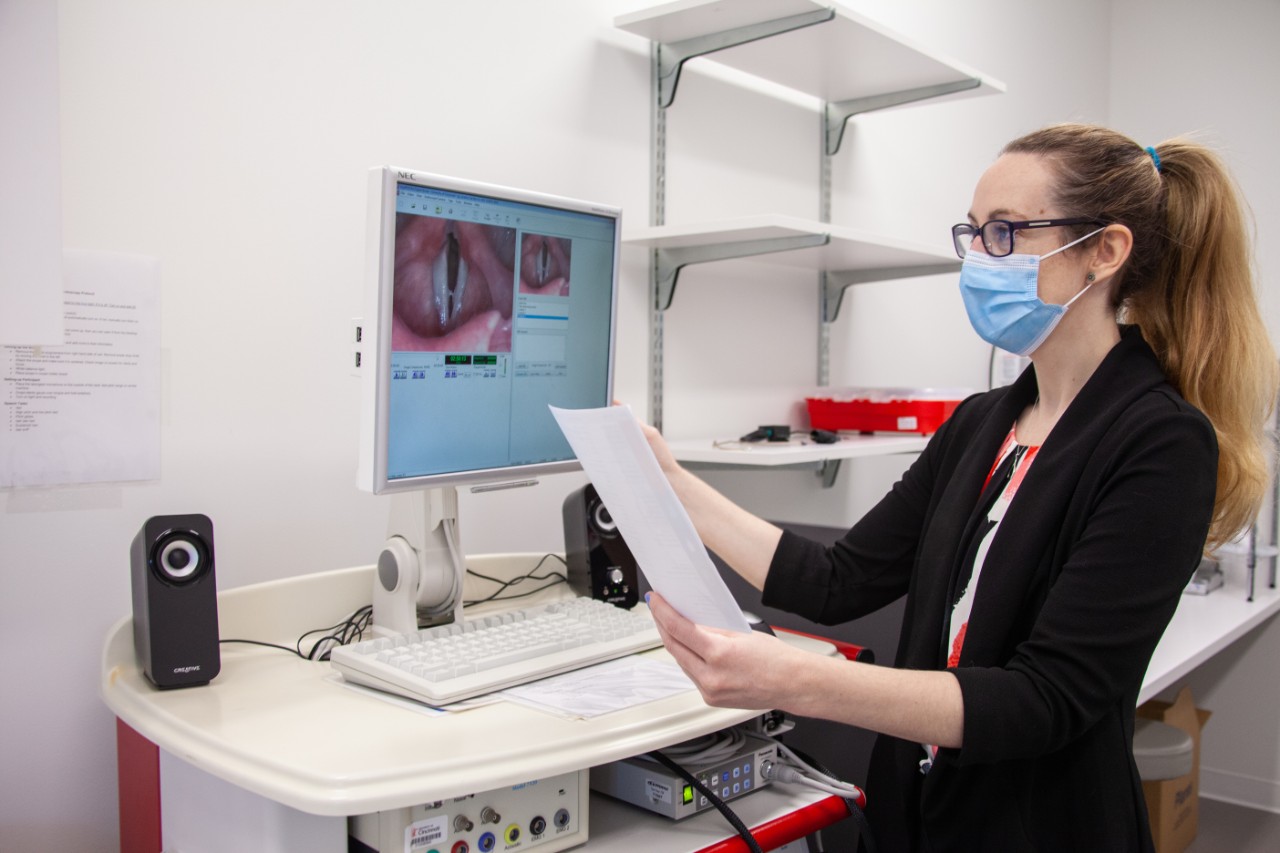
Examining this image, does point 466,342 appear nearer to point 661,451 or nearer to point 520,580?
point 661,451

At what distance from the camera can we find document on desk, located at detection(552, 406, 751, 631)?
0.93 metres

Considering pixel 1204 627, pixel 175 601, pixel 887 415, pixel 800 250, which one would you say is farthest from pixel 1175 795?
pixel 175 601

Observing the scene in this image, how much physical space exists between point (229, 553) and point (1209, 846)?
2.65 meters

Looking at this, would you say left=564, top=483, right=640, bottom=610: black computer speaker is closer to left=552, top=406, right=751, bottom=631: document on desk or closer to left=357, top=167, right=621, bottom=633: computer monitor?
left=357, top=167, right=621, bottom=633: computer monitor

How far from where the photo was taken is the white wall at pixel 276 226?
4.48 ft

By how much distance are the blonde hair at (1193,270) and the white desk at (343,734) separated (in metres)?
0.62

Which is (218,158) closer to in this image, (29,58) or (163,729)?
(29,58)

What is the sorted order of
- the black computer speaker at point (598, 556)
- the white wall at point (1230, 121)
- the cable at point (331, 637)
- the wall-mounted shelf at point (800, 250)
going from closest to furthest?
1. the cable at point (331, 637)
2. the black computer speaker at point (598, 556)
3. the wall-mounted shelf at point (800, 250)
4. the white wall at point (1230, 121)

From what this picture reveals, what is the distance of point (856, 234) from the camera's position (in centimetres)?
205

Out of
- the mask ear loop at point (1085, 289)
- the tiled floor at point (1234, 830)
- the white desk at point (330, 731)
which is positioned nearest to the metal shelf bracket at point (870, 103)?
the mask ear loop at point (1085, 289)

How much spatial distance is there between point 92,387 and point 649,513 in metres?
0.85

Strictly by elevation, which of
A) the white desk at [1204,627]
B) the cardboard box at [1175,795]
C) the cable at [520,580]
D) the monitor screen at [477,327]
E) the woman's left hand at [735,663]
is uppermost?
the monitor screen at [477,327]

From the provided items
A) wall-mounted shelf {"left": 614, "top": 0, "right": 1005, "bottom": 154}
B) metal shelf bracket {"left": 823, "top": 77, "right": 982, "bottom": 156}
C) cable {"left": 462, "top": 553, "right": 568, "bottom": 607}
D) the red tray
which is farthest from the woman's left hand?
metal shelf bracket {"left": 823, "top": 77, "right": 982, "bottom": 156}

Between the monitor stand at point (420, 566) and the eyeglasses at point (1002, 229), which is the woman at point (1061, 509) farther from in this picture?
the monitor stand at point (420, 566)
